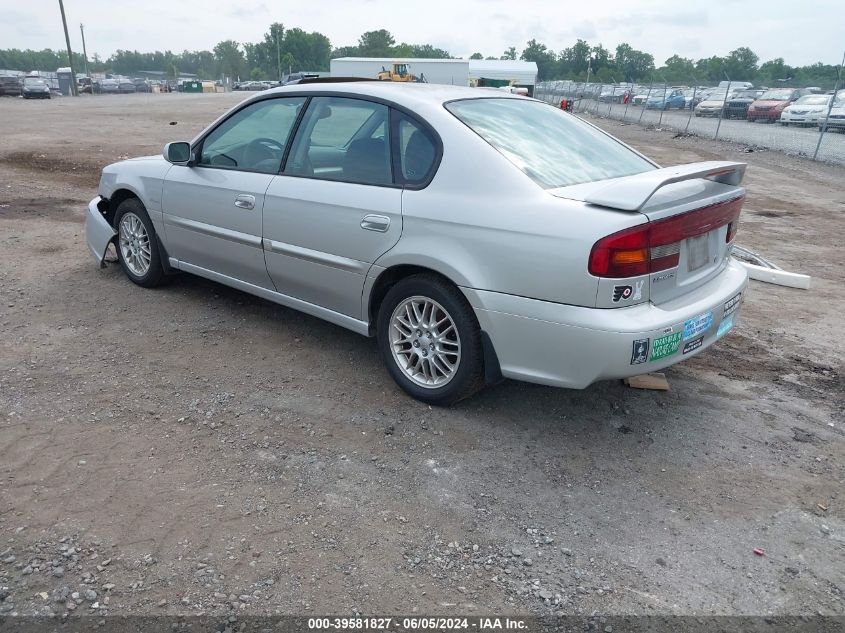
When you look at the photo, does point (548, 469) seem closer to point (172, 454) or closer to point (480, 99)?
point (172, 454)

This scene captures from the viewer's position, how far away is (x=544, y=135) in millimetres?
3920

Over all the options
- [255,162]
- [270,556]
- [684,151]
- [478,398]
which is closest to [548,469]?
[478,398]

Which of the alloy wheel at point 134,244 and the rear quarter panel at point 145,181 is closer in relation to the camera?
the rear quarter panel at point 145,181

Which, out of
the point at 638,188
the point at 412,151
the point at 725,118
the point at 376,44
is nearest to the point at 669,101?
the point at 725,118

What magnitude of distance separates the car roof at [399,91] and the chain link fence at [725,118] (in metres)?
14.6

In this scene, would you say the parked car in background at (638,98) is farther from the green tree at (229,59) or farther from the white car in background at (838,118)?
the green tree at (229,59)

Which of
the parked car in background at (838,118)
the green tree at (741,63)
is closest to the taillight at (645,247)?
the parked car in background at (838,118)

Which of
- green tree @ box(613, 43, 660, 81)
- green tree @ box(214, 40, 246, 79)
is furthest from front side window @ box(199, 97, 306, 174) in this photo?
green tree @ box(214, 40, 246, 79)

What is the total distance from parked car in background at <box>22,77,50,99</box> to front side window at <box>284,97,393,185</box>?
1828 inches

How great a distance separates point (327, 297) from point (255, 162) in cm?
111

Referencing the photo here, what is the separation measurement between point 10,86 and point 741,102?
44273 millimetres

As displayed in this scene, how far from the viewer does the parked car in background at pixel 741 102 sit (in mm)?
26938

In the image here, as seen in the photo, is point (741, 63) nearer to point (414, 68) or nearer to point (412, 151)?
point (414, 68)

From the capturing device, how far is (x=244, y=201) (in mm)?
4441
